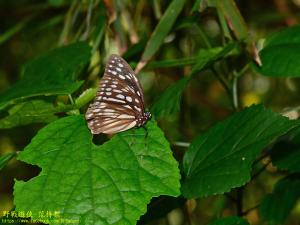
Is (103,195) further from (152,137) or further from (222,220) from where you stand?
(222,220)

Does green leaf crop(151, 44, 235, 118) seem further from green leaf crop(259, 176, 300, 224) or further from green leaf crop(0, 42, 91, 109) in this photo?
green leaf crop(259, 176, 300, 224)

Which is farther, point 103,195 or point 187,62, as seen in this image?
point 187,62

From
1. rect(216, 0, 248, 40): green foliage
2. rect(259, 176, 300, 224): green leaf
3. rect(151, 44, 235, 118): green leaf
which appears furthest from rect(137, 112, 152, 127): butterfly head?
rect(259, 176, 300, 224): green leaf

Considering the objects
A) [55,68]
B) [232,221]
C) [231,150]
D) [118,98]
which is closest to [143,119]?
[118,98]

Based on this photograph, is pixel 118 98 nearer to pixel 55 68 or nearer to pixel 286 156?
pixel 55 68

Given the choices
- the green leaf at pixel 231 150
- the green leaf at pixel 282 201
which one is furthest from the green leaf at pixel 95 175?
the green leaf at pixel 282 201

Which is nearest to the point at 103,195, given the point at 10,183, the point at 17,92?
the point at 17,92

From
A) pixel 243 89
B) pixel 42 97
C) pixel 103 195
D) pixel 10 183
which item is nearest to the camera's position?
pixel 103 195
